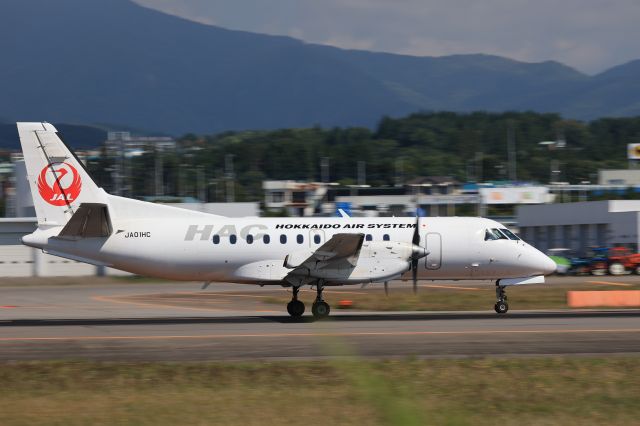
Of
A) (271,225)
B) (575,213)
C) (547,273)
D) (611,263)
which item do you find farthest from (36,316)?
(575,213)

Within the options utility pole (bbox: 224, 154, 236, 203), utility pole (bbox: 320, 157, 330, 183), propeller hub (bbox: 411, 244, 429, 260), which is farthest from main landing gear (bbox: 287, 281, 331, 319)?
utility pole (bbox: 320, 157, 330, 183)

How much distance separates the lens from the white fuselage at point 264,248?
2284cm

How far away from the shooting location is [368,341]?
18.2 meters

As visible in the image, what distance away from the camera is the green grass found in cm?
1110

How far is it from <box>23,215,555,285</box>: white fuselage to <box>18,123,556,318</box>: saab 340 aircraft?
0.09 ft

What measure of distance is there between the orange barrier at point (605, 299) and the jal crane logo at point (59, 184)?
55.6 ft

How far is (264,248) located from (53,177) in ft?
20.8

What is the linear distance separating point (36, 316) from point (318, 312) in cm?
981

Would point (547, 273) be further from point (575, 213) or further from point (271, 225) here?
point (575, 213)

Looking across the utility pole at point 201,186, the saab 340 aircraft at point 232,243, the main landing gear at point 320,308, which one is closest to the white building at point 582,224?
the saab 340 aircraft at point 232,243

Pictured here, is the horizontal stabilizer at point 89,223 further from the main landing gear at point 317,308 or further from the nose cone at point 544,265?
the nose cone at point 544,265

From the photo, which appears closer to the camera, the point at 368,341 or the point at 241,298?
the point at 368,341

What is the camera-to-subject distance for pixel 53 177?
76.5 feet

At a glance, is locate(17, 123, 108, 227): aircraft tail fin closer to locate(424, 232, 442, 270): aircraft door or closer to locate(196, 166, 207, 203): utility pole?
locate(424, 232, 442, 270): aircraft door
